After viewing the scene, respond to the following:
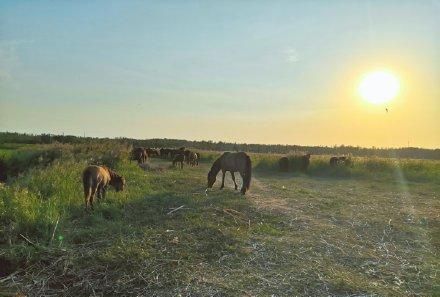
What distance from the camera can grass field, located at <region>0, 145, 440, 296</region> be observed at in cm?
706

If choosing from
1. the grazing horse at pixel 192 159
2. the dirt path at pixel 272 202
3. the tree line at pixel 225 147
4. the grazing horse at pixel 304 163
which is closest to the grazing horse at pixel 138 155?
the grazing horse at pixel 192 159

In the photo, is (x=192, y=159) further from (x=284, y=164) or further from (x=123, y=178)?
(x=123, y=178)

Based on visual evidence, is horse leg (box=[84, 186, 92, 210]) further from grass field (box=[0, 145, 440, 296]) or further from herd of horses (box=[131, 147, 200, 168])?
herd of horses (box=[131, 147, 200, 168])

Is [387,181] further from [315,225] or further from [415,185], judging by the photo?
[315,225]

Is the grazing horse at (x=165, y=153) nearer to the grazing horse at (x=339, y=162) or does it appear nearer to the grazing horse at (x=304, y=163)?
the grazing horse at (x=304, y=163)

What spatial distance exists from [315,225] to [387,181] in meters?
16.6

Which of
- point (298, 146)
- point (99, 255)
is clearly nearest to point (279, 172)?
point (99, 255)

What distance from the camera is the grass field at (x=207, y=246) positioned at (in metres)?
7.06

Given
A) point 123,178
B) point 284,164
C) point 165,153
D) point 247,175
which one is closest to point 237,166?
point 247,175

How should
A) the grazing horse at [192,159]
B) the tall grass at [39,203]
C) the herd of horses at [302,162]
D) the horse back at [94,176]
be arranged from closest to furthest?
the tall grass at [39,203]
the horse back at [94,176]
the herd of horses at [302,162]
the grazing horse at [192,159]

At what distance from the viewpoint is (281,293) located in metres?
6.80

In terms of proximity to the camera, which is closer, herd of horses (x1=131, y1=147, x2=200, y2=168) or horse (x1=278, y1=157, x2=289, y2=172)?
herd of horses (x1=131, y1=147, x2=200, y2=168)

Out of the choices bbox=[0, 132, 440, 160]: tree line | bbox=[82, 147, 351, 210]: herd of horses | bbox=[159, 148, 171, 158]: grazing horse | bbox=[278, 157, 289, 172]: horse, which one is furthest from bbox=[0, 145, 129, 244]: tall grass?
bbox=[0, 132, 440, 160]: tree line

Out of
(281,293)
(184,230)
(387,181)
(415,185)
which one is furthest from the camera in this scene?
(387,181)
